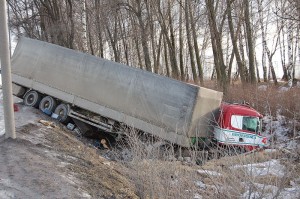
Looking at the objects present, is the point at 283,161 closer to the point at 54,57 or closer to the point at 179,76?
the point at 54,57

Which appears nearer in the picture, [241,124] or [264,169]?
[264,169]

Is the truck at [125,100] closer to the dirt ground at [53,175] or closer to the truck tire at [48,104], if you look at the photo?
the truck tire at [48,104]

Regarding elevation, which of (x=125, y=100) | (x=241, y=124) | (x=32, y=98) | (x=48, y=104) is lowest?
(x=241, y=124)

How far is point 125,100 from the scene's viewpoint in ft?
48.9

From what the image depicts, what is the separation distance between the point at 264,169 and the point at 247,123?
9.26 m

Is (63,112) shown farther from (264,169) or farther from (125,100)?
(264,169)

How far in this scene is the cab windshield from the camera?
1455 cm

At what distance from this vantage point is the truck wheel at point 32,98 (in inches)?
673

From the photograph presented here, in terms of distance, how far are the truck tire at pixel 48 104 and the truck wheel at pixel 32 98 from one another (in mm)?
273

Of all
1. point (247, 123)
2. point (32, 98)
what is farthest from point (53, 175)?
point (32, 98)

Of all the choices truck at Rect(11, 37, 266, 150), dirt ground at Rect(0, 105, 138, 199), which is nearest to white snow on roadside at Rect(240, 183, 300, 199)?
dirt ground at Rect(0, 105, 138, 199)

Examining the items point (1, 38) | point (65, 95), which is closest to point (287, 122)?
point (65, 95)

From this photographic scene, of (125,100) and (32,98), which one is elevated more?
(32,98)

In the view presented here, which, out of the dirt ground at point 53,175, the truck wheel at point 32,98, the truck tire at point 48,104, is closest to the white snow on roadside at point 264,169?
the dirt ground at point 53,175
